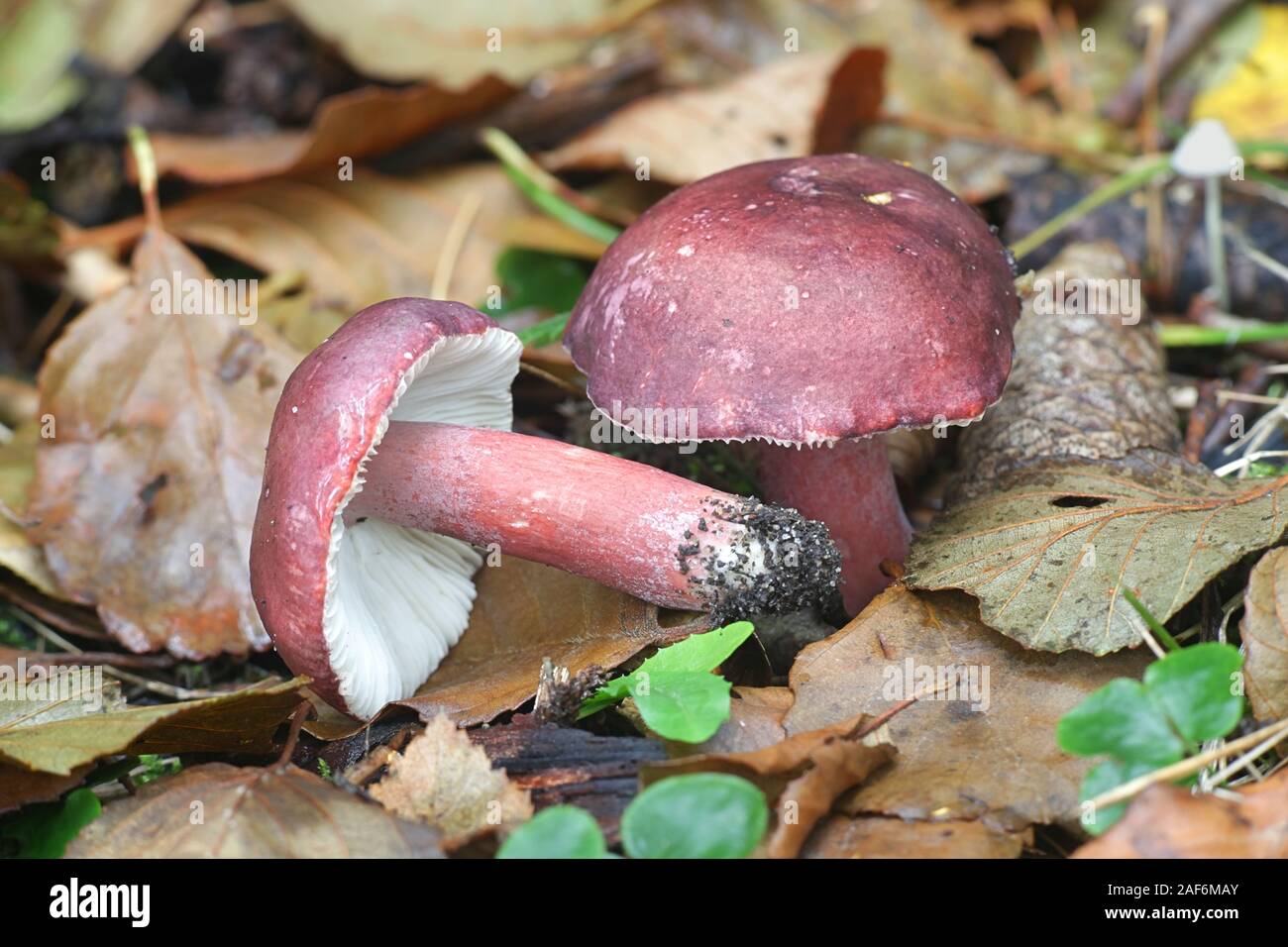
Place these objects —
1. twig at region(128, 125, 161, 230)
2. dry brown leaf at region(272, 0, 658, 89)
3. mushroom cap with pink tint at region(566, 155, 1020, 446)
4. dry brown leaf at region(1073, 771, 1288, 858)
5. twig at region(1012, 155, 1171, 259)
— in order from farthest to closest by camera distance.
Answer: dry brown leaf at region(272, 0, 658, 89) → twig at region(1012, 155, 1171, 259) → twig at region(128, 125, 161, 230) → mushroom cap with pink tint at region(566, 155, 1020, 446) → dry brown leaf at region(1073, 771, 1288, 858)

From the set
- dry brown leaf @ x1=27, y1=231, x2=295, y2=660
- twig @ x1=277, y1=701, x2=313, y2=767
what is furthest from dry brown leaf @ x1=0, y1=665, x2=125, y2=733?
twig @ x1=277, y1=701, x2=313, y2=767

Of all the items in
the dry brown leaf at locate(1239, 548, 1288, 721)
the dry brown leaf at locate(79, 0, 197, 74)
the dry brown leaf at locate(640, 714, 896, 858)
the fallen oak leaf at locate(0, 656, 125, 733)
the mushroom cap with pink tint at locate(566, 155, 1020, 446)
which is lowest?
the fallen oak leaf at locate(0, 656, 125, 733)

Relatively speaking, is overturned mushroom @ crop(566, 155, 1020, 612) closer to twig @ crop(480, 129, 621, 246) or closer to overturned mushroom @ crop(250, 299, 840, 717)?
overturned mushroom @ crop(250, 299, 840, 717)

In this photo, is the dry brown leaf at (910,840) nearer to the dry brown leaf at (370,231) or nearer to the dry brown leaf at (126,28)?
the dry brown leaf at (370,231)

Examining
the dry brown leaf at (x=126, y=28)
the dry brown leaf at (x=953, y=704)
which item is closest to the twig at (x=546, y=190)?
the dry brown leaf at (x=126, y=28)

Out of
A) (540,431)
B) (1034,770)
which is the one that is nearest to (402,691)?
(540,431)
